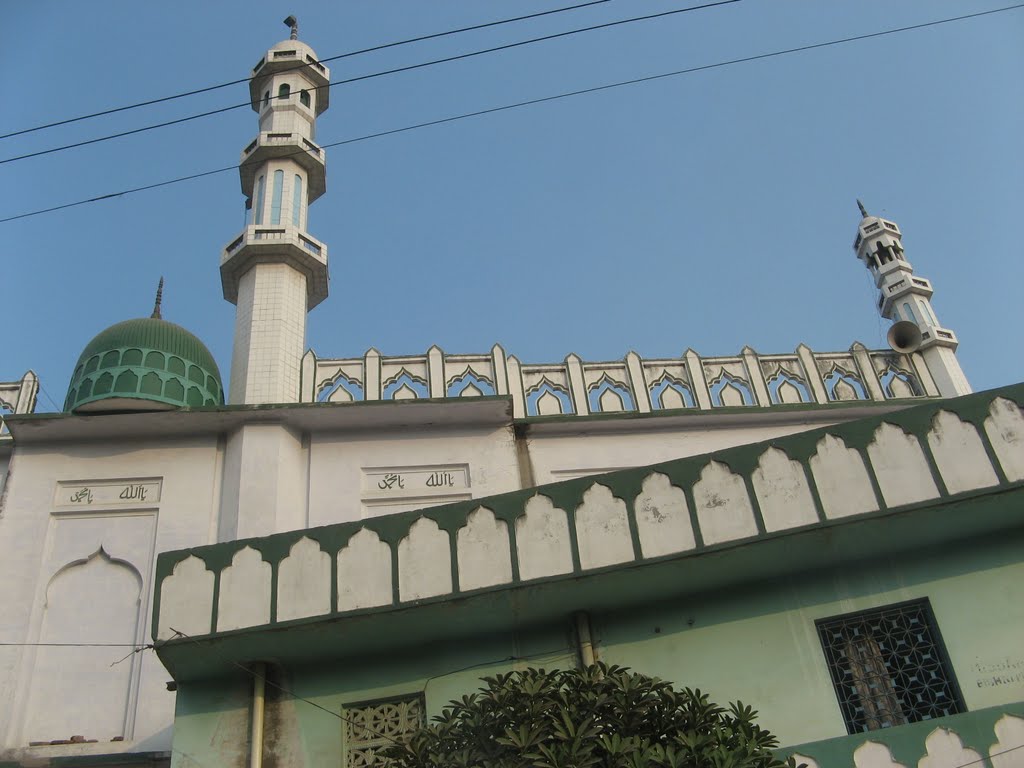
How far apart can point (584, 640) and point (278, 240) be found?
8.44 metres

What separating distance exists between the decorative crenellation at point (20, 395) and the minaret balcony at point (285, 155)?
502 centimetres

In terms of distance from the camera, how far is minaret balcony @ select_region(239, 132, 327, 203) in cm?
1571

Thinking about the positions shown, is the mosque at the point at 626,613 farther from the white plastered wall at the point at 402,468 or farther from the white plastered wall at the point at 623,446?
the white plastered wall at the point at 623,446

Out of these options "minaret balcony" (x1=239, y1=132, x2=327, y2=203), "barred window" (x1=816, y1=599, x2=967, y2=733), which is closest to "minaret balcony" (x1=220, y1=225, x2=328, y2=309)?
"minaret balcony" (x1=239, y1=132, x2=327, y2=203)

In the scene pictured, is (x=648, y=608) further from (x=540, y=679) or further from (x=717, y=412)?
(x=717, y=412)

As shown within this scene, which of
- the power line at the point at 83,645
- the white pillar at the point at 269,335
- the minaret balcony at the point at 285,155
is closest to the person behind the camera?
the power line at the point at 83,645

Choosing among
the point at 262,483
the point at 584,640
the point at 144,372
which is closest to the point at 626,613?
the point at 584,640

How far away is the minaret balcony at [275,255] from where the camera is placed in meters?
14.2

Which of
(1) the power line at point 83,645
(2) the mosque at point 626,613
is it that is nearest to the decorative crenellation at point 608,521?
(2) the mosque at point 626,613

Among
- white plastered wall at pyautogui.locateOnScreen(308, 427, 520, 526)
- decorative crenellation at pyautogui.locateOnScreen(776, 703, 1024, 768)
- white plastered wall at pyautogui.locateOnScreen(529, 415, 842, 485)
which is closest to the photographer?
decorative crenellation at pyautogui.locateOnScreen(776, 703, 1024, 768)

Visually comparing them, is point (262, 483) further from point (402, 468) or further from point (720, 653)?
point (720, 653)

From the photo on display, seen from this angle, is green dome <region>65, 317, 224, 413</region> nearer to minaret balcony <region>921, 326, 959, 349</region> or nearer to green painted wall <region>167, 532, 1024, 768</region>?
green painted wall <region>167, 532, 1024, 768</region>

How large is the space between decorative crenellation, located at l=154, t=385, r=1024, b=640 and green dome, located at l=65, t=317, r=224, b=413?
141 inches

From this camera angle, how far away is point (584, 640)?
25.2 feet
